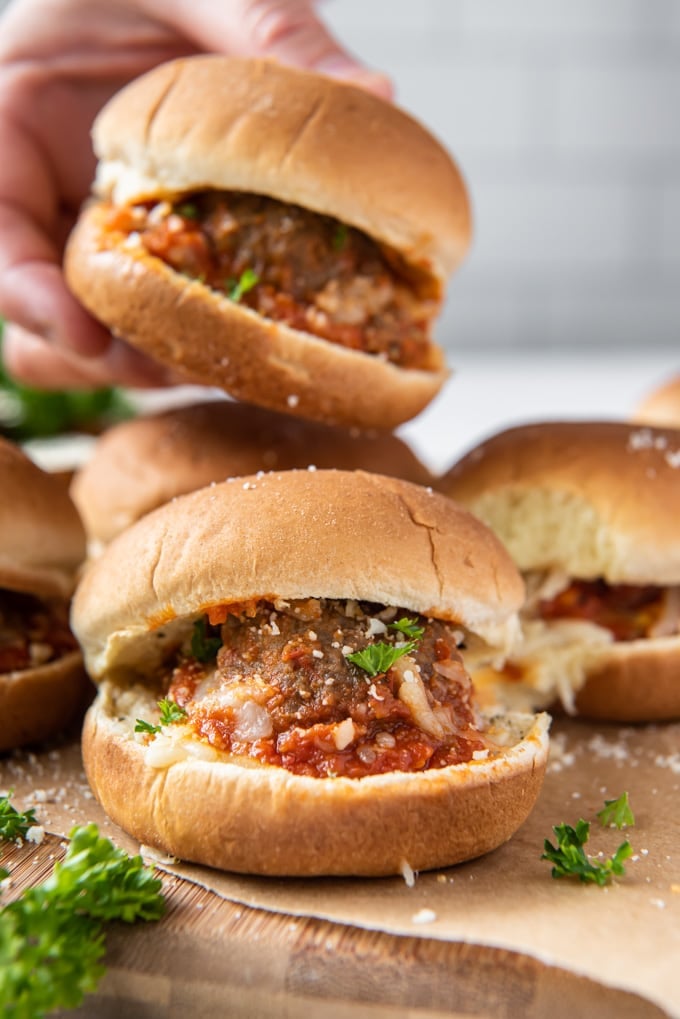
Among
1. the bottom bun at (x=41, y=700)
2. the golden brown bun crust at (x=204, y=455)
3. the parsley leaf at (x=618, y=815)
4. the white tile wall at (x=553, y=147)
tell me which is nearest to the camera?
the parsley leaf at (x=618, y=815)

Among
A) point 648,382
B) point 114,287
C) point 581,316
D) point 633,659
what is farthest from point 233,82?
point 581,316

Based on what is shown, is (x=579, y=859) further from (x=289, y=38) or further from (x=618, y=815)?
(x=289, y=38)

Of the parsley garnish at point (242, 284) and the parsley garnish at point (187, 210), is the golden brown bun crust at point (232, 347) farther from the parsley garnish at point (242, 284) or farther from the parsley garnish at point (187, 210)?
the parsley garnish at point (187, 210)

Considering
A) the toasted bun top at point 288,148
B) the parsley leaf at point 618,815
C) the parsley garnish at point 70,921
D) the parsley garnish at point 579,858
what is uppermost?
the toasted bun top at point 288,148

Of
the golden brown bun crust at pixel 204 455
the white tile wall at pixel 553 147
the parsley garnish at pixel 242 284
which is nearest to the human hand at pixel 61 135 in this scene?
the golden brown bun crust at pixel 204 455

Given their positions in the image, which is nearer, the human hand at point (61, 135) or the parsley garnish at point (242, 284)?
the parsley garnish at point (242, 284)

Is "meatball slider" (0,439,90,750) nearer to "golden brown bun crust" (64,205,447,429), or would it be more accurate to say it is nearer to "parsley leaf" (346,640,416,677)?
"golden brown bun crust" (64,205,447,429)
